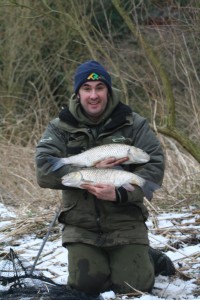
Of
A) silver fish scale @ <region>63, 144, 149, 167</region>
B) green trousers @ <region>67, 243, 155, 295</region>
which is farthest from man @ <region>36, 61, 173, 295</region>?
silver fish scale @ <region>63, 144, 149, 167</region>

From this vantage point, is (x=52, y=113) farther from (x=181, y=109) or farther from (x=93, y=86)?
(x=93, y=86)

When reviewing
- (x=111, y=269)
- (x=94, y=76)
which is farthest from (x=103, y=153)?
(x=111, y=269)

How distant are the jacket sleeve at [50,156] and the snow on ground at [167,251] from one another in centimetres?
75

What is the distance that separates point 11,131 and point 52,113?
1187 millimetres

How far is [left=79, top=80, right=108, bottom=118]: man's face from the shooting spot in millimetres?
4602

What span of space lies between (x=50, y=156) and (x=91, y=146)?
27 cm

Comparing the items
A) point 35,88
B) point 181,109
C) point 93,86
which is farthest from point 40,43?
point 93,86

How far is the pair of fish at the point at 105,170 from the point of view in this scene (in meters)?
4.27

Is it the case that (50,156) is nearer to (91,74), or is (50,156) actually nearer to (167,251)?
(91,74)

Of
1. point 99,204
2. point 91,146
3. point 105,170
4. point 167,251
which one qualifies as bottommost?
point 167,251

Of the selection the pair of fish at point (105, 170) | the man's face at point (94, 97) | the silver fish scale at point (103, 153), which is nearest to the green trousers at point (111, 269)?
the pair of fish at point (105, 170)

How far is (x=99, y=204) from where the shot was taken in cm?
458

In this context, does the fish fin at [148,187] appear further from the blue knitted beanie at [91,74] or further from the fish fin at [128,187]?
the blue knitted beanie at [91,74]

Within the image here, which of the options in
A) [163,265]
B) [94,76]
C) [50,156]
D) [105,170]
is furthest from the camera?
[163,265]
